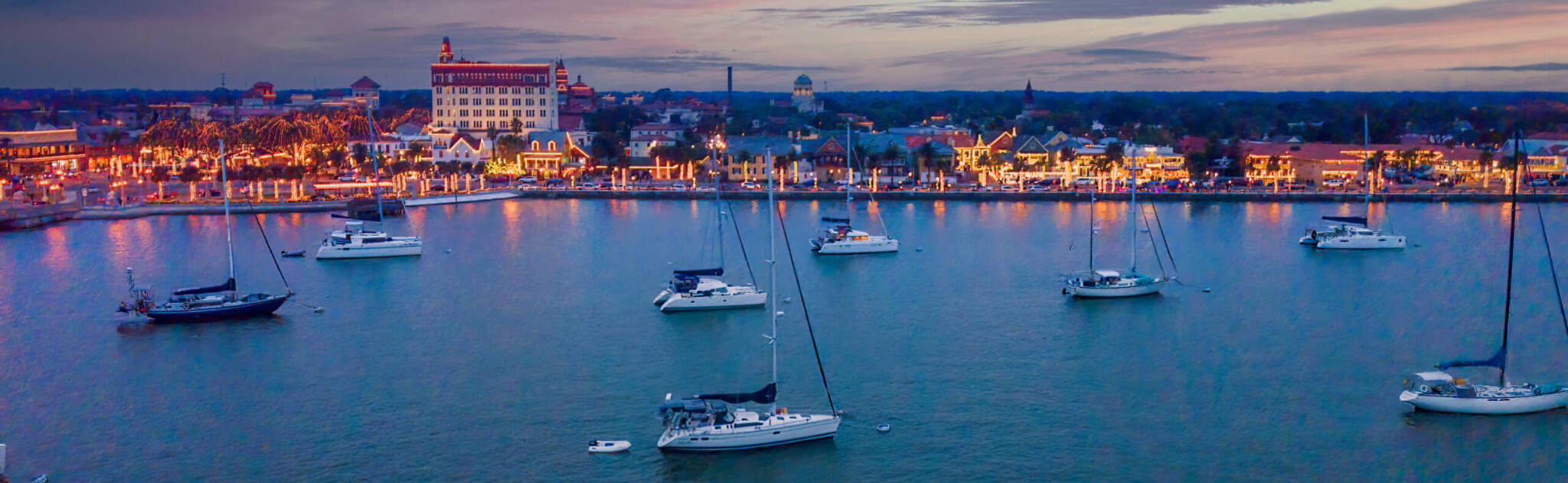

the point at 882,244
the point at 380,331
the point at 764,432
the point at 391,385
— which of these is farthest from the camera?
the point at 882,244

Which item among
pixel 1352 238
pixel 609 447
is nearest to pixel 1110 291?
pixel 1352 238

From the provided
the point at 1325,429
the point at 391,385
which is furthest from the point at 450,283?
the point at 1325,429

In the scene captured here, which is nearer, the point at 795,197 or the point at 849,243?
the point at 849,243

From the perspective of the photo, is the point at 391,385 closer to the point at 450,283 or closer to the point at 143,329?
the point at 143,329

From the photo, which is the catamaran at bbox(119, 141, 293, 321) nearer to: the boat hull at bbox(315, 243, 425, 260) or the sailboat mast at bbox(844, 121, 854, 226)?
the boat hull at bbox(315, 243, 425, 260)

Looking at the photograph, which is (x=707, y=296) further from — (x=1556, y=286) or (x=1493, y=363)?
(x=1556, y=286)

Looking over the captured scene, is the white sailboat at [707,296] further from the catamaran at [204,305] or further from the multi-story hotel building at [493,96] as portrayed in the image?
the multi-story hotel building at [493,96]
